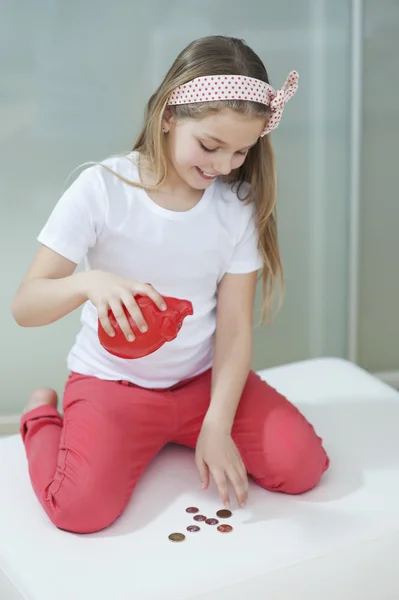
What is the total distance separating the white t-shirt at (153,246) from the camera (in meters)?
1.21

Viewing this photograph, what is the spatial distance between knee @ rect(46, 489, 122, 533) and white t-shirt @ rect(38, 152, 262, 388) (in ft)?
0.70

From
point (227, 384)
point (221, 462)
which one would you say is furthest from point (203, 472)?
point (227, 384)

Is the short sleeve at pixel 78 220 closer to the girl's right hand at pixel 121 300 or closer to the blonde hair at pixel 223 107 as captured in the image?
the blonde hair at pixel 223 107

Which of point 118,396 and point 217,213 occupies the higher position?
point 217,213

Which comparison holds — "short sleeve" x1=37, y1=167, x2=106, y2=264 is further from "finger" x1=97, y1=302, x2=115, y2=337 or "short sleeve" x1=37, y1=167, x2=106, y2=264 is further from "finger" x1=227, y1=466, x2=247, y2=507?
"finger" x1=227, y1=466, x2=247, y2=507

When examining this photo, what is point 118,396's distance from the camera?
1.25m

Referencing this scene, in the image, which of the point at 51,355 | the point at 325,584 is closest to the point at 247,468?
the point at 325,584

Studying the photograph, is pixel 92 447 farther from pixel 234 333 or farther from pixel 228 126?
pixel 228 126

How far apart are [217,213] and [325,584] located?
0.51 m

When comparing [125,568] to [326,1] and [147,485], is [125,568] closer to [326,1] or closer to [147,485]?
[147,485]

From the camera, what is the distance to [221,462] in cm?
118

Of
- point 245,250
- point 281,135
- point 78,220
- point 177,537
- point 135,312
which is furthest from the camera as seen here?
point 281,135

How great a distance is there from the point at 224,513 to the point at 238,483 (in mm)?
42

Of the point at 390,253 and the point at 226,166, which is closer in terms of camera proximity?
the point at 226,166
